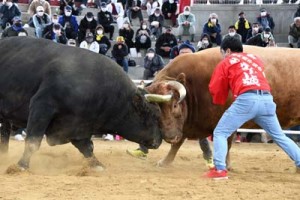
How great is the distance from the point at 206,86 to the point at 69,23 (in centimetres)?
1182

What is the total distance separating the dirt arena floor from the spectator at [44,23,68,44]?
771 centimetres

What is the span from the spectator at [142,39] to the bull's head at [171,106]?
1135 centimetres

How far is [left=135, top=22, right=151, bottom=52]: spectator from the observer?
22.9 meters

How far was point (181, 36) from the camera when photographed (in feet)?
78.6

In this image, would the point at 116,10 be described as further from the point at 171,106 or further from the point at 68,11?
the point at 171,106

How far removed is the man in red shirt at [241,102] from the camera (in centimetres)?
1002

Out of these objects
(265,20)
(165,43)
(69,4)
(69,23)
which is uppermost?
(69,4)

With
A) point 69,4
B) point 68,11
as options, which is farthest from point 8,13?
point 69,4

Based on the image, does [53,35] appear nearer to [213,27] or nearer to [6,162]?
[213,27]

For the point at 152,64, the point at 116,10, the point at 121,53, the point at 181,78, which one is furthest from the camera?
the point at 116,10

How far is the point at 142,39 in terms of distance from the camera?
23.0 meters

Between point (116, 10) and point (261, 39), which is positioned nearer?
point (261, 39)

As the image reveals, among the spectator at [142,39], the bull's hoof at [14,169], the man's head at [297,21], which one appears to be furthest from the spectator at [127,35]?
the bull's hoof at [14,169]

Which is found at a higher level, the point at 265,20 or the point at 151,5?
the point at 151,5
